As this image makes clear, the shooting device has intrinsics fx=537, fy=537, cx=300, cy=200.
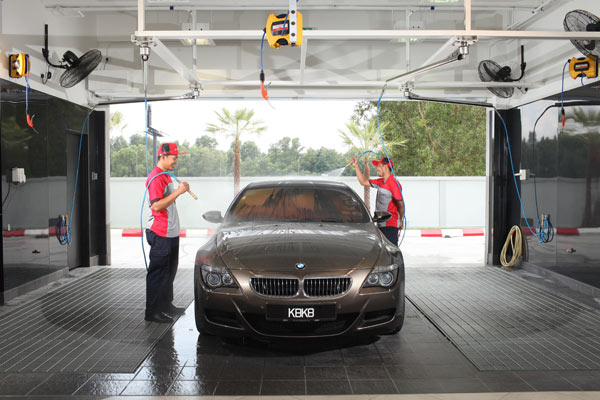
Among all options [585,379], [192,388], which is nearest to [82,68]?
[192,388]

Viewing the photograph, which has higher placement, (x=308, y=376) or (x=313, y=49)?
(x=313, y=49)

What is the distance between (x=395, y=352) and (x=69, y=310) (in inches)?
146

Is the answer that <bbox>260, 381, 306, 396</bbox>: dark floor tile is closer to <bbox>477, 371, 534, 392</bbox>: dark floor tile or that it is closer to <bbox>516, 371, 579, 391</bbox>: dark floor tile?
<bbox>477, 371, 534, 392</bbox>: dark floor tile

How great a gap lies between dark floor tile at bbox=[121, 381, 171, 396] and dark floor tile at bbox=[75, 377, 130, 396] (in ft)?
0.17

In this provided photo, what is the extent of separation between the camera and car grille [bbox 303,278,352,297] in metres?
4.01

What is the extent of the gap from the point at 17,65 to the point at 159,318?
11.8 feet

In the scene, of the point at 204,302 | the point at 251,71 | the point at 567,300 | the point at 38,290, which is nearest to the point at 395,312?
the point at 204,302

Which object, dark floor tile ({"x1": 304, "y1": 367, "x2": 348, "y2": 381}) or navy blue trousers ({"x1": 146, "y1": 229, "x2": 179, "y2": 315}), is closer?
dark floor tile ({"x1": 304, "y1": 367, "x2": 348, "y2": 381})

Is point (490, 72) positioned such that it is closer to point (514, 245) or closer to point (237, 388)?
point (514, 245)

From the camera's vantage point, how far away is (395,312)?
A: 4262 millimetres

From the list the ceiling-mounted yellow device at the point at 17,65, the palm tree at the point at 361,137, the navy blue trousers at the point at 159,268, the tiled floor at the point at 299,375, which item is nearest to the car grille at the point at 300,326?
the tiled floor at the point at 299,375

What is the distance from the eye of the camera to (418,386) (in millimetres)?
3713

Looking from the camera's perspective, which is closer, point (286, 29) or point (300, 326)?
→ point (300, 326)

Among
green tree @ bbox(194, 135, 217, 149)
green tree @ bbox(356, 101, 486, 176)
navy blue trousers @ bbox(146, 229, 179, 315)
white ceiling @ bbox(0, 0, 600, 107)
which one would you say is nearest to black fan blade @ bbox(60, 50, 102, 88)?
white ceiling @ bbox(0, 0, 600, 107)
